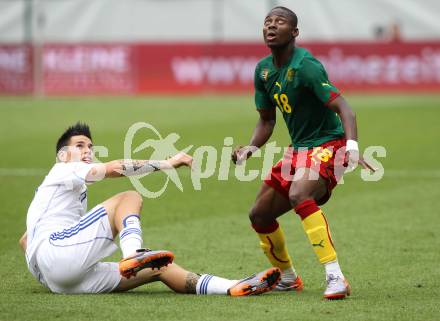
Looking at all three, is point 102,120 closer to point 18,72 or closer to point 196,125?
point 196,125

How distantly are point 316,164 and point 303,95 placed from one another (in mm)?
552

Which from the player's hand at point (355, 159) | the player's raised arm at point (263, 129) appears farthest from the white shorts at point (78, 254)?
the player's hand at point (355, 159)

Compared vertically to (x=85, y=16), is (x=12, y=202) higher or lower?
lower

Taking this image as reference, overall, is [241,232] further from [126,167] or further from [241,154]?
[126,167]

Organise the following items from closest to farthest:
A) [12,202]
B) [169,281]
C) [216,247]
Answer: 1. [169,281]
2. [216,247]
3. [12,202]

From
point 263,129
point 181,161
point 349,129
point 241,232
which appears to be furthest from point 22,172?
point 349,129

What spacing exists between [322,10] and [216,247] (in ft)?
A: 101

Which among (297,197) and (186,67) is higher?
(186,67)

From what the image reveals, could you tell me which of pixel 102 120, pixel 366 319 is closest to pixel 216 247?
pixel 366 319

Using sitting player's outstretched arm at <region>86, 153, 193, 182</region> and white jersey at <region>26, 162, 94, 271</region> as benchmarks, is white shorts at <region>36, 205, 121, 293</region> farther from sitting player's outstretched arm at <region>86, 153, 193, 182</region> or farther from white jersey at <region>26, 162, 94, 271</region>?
sitting player's outstretched arm at <region>86, 153, 193, 182</region>

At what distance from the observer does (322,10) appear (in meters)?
39.4

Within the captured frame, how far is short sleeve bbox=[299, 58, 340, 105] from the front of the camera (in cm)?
743

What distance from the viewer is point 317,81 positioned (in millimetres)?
7473

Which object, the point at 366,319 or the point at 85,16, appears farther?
the point at 85,16
